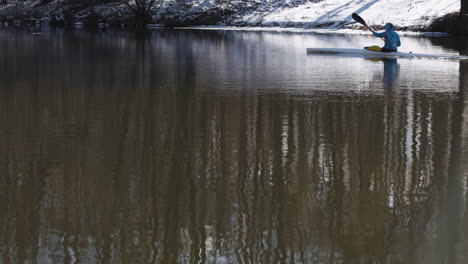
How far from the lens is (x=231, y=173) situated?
31.2 ft

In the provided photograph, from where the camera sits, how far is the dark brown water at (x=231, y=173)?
690 cm

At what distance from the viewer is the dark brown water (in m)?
6.90

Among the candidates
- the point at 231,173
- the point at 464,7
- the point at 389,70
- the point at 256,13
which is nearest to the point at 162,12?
the point at 256,13

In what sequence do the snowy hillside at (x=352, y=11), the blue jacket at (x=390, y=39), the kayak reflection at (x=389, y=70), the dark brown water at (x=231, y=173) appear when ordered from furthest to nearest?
the snowy hillside at (x=352, y=11) → the blue jacket at (x=390, y=39) → the kayak reflection at (x=389, y=70) → the dark brown water at (x=231, y=173)

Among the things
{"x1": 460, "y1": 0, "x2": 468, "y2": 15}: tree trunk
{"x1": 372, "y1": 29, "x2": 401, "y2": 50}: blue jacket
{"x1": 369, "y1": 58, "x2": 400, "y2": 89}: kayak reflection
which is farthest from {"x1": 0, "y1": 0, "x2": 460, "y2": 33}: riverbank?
{"x1": 369, "y1": 58, "x2": 400, "y2": 89}: kayak reflection

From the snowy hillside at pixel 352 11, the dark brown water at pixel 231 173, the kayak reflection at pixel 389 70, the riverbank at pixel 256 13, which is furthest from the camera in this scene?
the riverbank at pixel 256 13

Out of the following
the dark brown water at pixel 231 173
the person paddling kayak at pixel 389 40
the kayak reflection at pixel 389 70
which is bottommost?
the dark brown water at pixel 231 173

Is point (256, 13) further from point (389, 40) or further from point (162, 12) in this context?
point (389, 40)

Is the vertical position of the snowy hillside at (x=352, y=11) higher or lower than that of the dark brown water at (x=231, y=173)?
higher

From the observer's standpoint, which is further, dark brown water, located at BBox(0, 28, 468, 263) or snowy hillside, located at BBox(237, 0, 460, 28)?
snowy hillside, located at BBox(237, 0, 460, 28)

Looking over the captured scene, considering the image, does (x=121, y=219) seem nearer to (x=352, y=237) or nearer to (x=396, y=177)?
(x=352, y=237)

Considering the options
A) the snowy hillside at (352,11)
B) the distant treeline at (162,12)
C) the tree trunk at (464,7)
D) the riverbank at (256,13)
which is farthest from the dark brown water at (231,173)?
the distant treeline at (162,12)

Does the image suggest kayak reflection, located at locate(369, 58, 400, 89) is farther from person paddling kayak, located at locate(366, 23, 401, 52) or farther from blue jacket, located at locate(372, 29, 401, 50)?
blue jacket, located at locate(372, 29, 401, 50)

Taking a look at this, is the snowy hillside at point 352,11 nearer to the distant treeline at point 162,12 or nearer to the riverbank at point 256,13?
the riverbank at point 256,13
